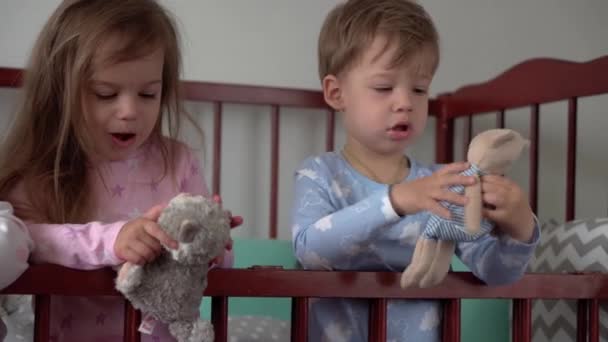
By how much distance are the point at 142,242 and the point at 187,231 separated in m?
0.06

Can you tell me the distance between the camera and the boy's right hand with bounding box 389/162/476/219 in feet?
2.79

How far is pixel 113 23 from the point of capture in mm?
1033

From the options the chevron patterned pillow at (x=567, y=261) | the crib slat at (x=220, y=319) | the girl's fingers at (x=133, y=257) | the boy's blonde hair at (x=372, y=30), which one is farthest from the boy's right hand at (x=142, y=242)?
the chevron patterned pillow at (x=567, y=261)

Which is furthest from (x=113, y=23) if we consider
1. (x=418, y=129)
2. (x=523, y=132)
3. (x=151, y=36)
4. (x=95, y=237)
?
(x=523, y=132)

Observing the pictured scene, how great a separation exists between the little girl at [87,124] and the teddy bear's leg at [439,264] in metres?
0.28

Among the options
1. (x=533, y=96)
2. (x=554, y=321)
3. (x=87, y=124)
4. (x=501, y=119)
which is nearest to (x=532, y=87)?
(x=533, y=96)

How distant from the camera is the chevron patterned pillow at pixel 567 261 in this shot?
1264 millimetres

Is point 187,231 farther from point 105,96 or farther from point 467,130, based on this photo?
point 467,130

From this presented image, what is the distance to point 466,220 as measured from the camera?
2.79 feet

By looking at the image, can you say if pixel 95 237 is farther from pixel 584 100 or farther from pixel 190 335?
pixel 584 100

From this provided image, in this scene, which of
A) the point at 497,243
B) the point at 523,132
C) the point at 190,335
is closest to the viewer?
the point at 190,335

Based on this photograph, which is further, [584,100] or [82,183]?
[584,100]

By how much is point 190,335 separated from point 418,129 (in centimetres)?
47

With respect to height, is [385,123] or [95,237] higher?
[385,123]
